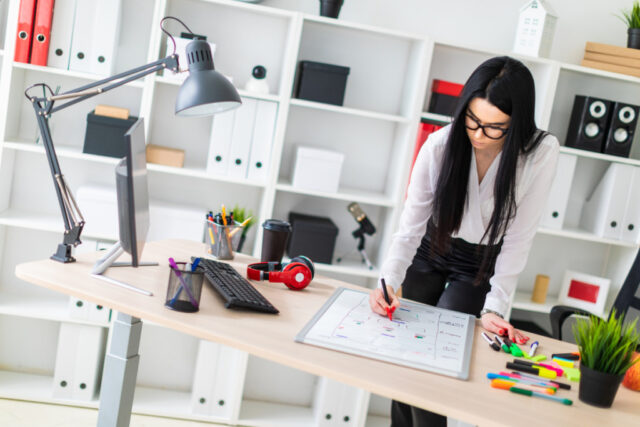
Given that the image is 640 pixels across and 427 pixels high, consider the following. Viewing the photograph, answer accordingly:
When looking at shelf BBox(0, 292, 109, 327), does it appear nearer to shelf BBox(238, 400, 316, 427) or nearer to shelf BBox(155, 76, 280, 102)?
shelf BBox(238, 400, 316, 427)

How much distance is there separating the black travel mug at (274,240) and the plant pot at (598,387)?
0.98 meters

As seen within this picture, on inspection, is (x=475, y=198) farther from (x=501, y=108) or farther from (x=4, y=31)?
(x=4, y=31)

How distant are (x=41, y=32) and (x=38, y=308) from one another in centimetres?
127

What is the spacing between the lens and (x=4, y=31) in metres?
2.91

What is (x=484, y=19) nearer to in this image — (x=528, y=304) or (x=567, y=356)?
(x=528, y=304)

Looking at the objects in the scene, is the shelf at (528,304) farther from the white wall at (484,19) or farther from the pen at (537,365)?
the pen at (537,365)

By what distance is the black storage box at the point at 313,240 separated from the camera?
115 inches

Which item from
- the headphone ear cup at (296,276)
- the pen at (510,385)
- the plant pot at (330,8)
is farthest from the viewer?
the plant pot at (330,8)

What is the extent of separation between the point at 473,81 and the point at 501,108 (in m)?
0.12

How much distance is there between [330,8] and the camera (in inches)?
112

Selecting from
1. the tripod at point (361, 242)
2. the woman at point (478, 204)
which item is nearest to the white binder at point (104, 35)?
the tripod at point (361, 242)

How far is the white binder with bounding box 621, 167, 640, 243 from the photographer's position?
3050 millimetres

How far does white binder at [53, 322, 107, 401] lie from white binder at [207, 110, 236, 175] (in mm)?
937

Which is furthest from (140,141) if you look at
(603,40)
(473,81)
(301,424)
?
(603,40)
